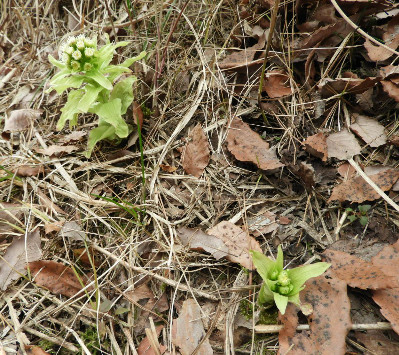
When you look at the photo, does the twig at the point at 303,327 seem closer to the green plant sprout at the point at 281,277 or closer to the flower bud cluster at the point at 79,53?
the green plant sprout at the point at 281,277

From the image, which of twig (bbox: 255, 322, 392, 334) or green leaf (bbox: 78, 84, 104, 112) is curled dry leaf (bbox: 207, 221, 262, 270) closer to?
twig (bbox: 255, 322, 392, 334)

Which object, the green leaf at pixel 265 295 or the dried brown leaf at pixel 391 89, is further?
the dried brown leaf at pixel 391 89

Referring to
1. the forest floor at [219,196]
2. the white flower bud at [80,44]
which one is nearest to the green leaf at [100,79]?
the white flower bud at [80,44]

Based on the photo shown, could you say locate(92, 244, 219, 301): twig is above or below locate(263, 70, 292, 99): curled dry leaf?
below

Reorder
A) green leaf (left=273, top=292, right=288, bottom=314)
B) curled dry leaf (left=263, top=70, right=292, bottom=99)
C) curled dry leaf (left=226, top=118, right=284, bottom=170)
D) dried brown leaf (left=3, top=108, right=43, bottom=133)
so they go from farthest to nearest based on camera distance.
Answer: dried brown leaf (left=3, top=108, right=43, bottom=133), curled dry leaf (left=263, top=70, right=292, bottom=99), curled dry leaf (left=226, top=118, right=284, bottom=170), green leaf (left=273, top=292, right=288, bottom=314)

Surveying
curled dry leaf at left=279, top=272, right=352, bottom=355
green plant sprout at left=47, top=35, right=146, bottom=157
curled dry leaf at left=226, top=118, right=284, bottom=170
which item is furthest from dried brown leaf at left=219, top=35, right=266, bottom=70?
curled dry leaf at left=279, top=272, right=352, bottom=355

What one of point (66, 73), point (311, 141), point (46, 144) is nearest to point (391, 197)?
point (311, 141)

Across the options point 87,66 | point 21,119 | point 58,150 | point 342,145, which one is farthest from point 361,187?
point 21,119
